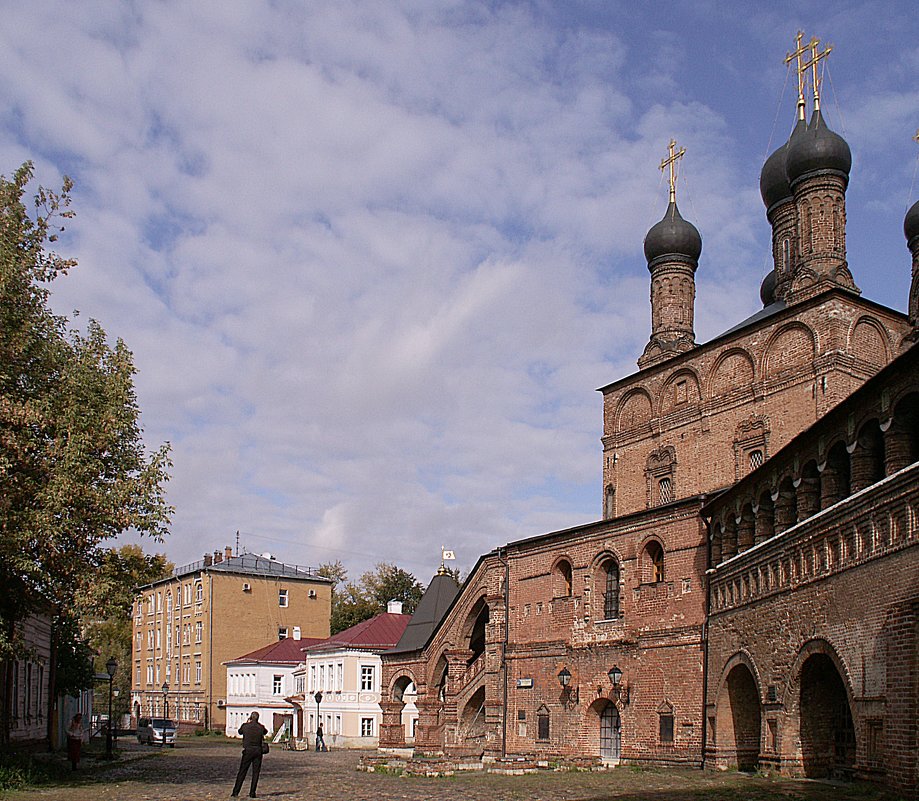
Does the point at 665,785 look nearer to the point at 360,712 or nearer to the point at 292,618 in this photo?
the point at 360,712

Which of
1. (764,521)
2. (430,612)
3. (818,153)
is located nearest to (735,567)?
(764,521)

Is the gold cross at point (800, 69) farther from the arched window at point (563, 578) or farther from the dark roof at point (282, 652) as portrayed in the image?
the dark roof at point (282, 652)

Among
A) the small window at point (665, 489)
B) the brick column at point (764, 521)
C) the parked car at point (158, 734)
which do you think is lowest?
the parked car at point (158, 734)

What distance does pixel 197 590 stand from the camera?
5612 cm

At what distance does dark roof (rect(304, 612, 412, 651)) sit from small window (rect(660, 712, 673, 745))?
75.0 feet

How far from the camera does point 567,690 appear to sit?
26547 millimetres

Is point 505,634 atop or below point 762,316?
below

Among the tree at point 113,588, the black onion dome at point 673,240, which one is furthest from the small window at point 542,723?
the black onion dome at point 673,240

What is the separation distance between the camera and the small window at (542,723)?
2698 cm

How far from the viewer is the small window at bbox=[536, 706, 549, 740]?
88.5 feet

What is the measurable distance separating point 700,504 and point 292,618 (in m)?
38.5

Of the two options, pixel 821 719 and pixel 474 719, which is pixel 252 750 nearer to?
pixel 821 719

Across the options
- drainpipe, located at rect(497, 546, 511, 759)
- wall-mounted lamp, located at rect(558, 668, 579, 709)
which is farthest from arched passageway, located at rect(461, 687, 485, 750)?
wall-mounted lamp, located at rect(558, 668, 579, 709)

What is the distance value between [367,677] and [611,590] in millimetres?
20662
